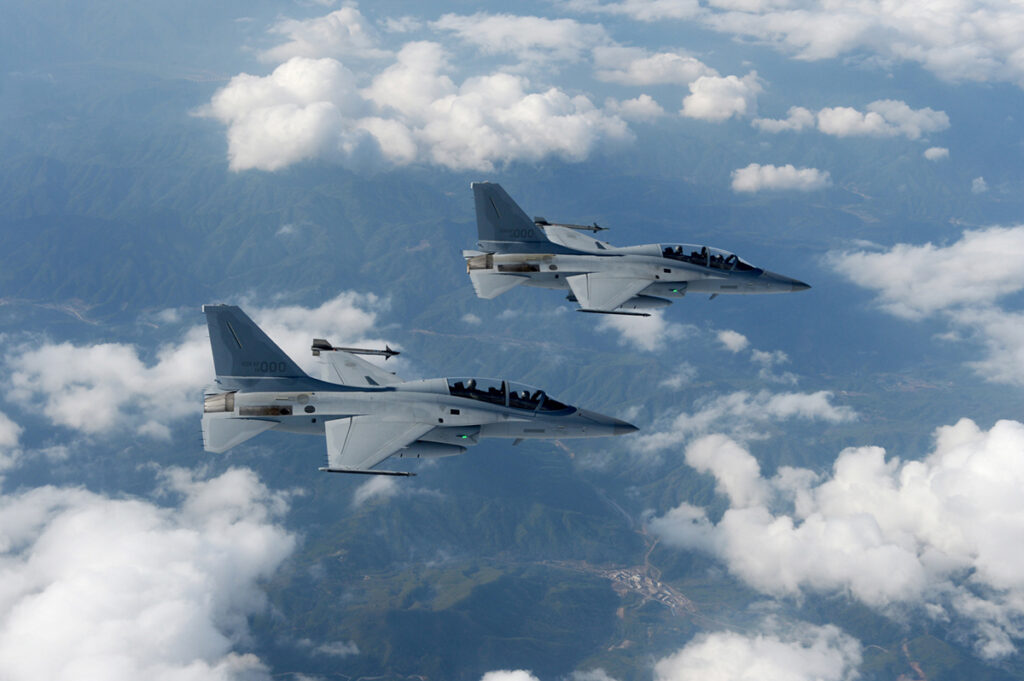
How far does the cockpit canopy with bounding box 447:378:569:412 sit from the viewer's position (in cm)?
3675

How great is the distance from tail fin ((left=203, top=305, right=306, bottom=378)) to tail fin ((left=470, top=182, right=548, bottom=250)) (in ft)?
67.6

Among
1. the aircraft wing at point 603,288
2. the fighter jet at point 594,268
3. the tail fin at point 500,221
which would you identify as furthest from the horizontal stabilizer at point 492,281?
the aircraft wing at point 603,288

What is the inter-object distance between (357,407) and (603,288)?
20664mm

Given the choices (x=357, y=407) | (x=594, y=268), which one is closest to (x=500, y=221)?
(x=594, y=268)

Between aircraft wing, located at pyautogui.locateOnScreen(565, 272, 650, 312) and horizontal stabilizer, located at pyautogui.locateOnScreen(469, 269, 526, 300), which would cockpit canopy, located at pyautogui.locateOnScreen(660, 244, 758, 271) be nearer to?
aircraft wing, located at pyautogui.locateOnScreen(565, 272, 650, 312)

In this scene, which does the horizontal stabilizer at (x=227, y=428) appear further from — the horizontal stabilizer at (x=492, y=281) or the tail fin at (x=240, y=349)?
the horizontal stabilizer at (x=492, y=281)

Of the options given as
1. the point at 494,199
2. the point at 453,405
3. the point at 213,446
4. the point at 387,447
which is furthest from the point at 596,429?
the point at 494,199

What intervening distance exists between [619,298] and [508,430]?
1559 centimetres

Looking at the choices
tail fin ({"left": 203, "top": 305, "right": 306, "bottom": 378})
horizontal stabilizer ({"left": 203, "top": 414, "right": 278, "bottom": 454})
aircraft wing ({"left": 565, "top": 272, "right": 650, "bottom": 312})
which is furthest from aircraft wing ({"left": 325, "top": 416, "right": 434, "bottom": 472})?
aircraft wing ({"left": 565, "top": 272, "right": 650, "bottom": 312})

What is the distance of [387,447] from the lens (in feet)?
112

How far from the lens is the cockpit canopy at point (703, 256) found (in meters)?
51.8

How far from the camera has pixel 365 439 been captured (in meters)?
34.7

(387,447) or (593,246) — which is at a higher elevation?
(593,246)

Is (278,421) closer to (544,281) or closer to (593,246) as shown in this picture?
(544,281)
